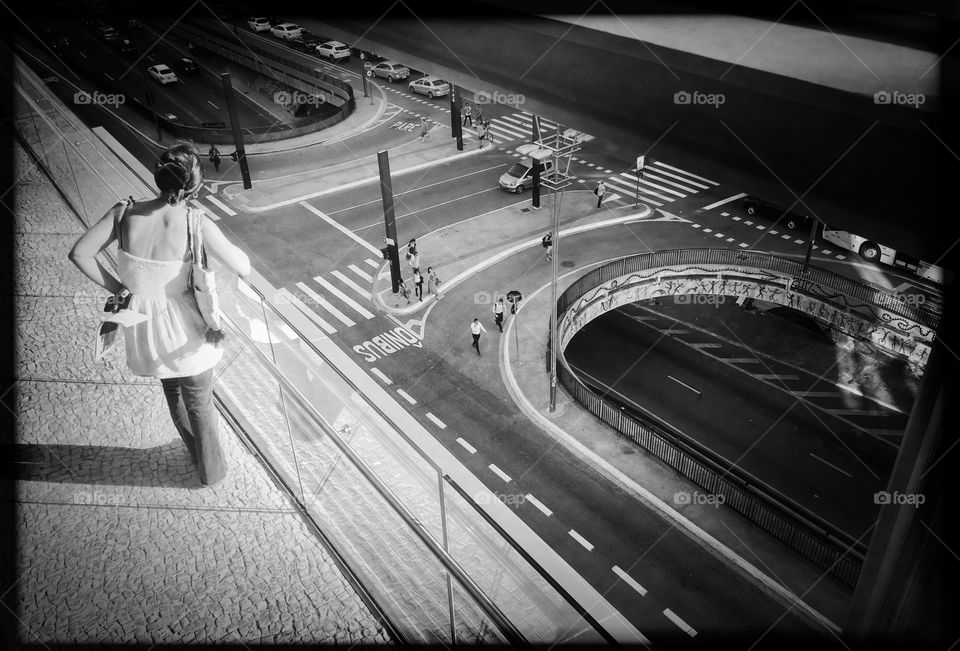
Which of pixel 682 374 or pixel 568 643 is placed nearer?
pixel 568 643

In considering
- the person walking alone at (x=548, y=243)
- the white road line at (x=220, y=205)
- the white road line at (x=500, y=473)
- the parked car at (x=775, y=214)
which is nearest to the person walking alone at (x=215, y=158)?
the white road line at (x=220, y=205)

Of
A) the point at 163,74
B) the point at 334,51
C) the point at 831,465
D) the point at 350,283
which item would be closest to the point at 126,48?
the point at 163,74

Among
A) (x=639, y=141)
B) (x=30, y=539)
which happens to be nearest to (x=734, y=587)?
(x=30, y=539)

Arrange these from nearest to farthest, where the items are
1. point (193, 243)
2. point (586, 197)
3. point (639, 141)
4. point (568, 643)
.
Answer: point (639, 141) → point (568, 643) → point (193, 243) → point (586, 197)

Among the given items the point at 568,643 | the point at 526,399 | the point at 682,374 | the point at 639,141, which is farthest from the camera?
the point at 682,374

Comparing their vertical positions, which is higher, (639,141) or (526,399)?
(639,141)

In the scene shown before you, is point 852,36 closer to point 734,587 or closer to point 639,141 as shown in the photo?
point 639,141

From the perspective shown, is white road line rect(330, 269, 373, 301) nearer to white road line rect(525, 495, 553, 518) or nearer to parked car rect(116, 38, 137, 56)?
white road line rect(525, 495, 553, 518)

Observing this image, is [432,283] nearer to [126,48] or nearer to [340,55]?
[340,55]
